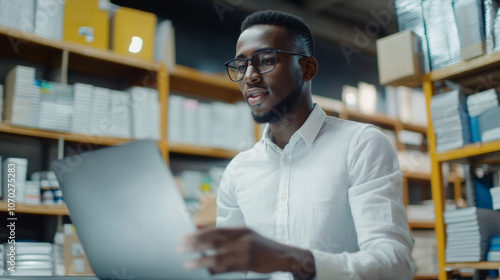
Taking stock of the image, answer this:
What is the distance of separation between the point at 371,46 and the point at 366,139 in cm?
414

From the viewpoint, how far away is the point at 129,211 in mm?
797

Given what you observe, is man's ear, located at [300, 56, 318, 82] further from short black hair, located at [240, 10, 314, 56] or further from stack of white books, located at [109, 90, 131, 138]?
stack of white books, located at [109, 90, 131, 138]

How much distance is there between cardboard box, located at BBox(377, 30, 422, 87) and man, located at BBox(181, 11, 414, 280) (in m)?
0.92

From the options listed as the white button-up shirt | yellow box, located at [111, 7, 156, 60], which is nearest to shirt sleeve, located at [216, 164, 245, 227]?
the white button-up shirt

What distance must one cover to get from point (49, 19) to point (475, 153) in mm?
2237

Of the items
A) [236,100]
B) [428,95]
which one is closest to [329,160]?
[428,95]

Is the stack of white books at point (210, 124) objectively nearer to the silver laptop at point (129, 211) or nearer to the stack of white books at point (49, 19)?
the stack of white books at point (49, 19)

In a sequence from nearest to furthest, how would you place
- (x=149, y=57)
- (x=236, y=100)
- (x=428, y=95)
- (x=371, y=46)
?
(x=428, y=95) < (x=149, y=57) < (x=236, y=100) < (x=371, y=46)

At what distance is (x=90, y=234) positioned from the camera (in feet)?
3.06

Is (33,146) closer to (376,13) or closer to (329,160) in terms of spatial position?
(329,160)

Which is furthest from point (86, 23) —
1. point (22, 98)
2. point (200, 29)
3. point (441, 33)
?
point (441, 33)

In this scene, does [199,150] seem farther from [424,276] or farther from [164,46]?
[424,276]

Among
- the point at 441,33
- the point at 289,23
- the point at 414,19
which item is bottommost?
the point at 289,23

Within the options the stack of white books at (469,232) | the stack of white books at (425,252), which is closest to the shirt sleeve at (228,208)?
the stack of white books at (469,232)
